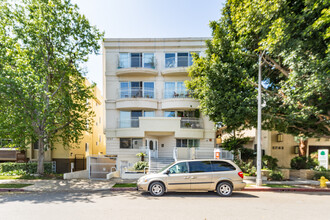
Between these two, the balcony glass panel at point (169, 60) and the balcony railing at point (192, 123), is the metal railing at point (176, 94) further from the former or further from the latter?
the balcony glass panel at point (169, 60)

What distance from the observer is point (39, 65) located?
41.7 ft

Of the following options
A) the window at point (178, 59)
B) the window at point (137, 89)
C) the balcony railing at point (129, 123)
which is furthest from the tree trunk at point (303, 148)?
the balcony railing at point (129, 123)

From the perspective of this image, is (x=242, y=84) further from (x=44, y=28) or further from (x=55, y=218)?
(x=44, y=28)

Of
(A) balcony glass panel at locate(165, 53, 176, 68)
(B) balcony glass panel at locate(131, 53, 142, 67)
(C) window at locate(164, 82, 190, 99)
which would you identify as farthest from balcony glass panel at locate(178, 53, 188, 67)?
(B) balcony glass panel at locate(131, 53, 142, 67)

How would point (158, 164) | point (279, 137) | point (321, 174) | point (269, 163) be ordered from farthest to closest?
point (279, 137)
point (158, 164)
point (269, 163)
point (321, 174)

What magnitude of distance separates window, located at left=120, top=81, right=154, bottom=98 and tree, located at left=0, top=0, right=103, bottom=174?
4.35 metres

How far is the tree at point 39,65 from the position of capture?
1149 cm

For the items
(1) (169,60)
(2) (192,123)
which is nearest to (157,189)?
(2) (192,123)

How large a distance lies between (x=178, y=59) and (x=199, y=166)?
12.7 metres

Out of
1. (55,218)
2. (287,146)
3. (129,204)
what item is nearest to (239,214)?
(129,204)

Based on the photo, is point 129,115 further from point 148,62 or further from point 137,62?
point 148,62

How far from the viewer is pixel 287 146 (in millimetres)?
19719

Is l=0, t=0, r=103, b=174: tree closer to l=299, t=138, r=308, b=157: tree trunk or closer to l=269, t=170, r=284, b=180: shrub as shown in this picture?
l=269, t=170, r=284, b=180: shrub

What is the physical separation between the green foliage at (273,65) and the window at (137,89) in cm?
552
